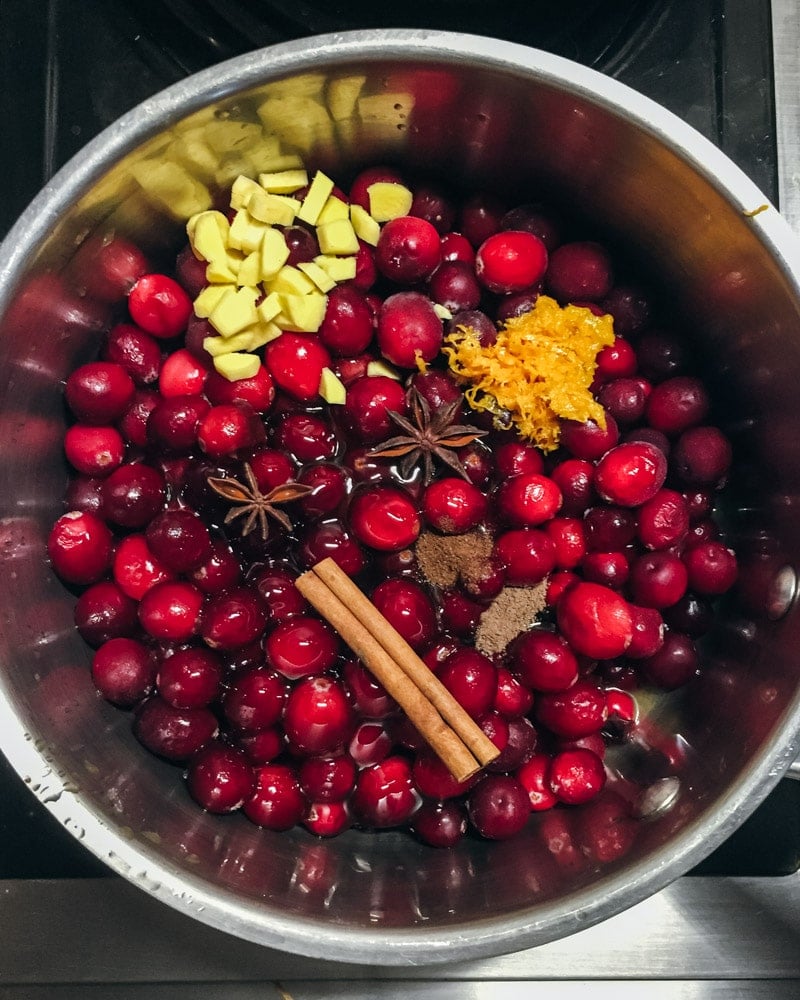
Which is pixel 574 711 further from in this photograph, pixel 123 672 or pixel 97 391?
pixel 97 391

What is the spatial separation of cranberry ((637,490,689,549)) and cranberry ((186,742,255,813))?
97 centimetres

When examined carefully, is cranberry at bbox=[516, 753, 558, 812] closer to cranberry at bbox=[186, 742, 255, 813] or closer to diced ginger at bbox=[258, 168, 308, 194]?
cranberry at bbox=[186, 742, 255, 813]

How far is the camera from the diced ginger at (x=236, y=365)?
→ 1.66m

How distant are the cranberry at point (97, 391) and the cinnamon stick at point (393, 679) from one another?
0.53 m

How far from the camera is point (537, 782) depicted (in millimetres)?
1701

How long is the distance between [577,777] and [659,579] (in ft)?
1.45

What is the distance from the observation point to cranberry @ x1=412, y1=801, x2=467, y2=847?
164 cm

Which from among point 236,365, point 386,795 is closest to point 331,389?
point 236,365

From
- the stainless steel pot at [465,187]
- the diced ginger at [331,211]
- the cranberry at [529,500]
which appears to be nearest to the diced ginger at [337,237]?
the diced ginger at [331,211]

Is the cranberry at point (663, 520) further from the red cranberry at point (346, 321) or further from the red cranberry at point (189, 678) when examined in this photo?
the red cranberry at point (189, 678)

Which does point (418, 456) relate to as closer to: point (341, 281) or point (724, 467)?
point (341, 281)

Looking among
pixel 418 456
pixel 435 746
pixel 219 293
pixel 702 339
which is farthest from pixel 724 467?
pixel 219 293

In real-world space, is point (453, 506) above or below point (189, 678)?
above

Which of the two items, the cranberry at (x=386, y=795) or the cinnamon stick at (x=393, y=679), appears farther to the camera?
the cranberry at (x=386, y=795)
